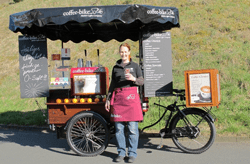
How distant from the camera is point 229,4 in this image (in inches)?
711

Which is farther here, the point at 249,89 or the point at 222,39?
the point at 222,39

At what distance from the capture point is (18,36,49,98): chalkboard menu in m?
5.33

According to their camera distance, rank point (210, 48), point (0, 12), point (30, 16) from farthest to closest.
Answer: point (0, 12) → point (210, 48) → point (30, 16)

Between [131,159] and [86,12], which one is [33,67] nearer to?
[86,12]

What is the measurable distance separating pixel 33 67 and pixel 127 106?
232cm

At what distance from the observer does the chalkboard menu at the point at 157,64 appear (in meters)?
5.09

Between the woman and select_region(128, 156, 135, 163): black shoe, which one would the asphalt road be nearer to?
select_region(128, 156, 135, 163): black shoe

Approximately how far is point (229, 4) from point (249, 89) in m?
11.4

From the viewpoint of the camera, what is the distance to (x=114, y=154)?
4.90 meters

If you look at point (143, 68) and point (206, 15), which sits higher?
point (206, 15)

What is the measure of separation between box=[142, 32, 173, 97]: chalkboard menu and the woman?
26.8 inches

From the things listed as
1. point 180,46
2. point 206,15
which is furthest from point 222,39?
point 206,15

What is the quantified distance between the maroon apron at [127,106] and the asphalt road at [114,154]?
797 mm

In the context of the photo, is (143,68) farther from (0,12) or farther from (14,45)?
(0,12)
